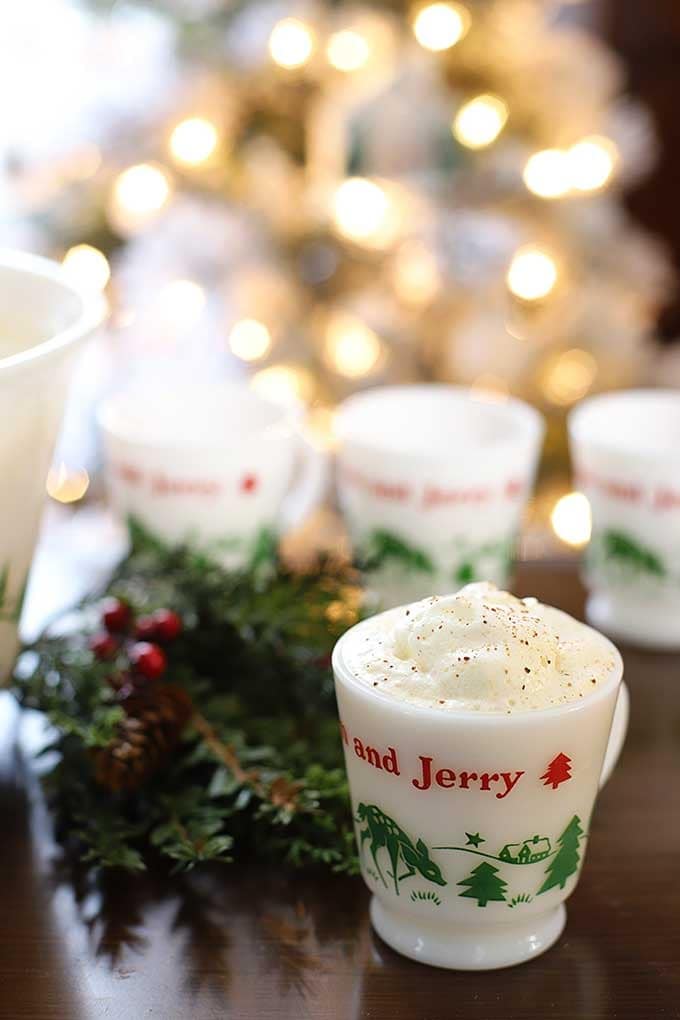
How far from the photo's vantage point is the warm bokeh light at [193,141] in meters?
1.98

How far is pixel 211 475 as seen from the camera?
2.97 feet

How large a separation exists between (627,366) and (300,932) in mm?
1729

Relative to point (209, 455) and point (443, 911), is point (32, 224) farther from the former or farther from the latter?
point (443, 911)

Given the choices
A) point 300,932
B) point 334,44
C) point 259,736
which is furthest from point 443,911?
point 334,44

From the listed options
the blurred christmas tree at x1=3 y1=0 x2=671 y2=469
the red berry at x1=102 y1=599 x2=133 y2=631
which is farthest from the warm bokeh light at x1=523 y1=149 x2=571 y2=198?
the red berry at x1=102 y1=599 x2=133 y2=631

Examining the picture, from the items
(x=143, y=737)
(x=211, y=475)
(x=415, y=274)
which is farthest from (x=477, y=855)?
(x=415, y=274)

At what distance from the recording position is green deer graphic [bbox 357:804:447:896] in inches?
21.5

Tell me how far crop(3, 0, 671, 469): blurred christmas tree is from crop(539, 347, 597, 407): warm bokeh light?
0.02 meters

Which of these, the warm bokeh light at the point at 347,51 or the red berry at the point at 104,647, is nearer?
the red berry at the point at 104,647

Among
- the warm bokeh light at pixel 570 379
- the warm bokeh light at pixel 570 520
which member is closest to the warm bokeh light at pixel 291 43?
the warm bokeh light at pixel 570 379

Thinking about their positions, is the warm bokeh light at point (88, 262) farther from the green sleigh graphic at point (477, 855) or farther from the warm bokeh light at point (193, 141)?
the green sleigh graphic at point (477, 855)

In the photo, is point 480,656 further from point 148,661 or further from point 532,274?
point 532,274

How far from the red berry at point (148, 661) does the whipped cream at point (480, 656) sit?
168mm

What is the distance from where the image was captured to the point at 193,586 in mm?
812
